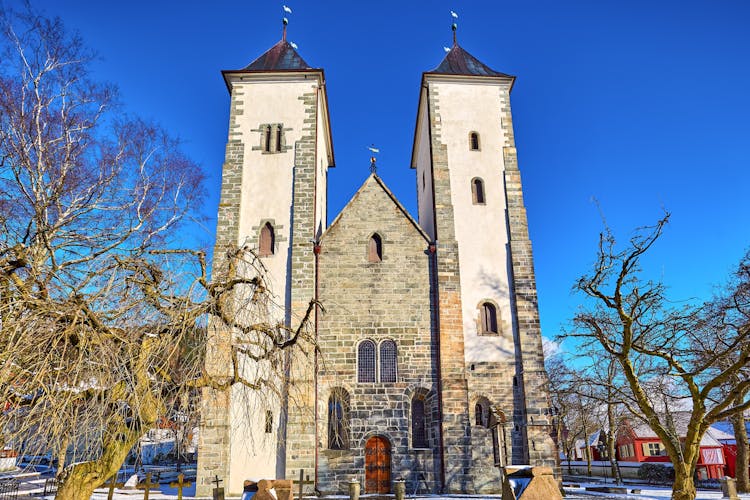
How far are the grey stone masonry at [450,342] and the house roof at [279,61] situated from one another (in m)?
6.58

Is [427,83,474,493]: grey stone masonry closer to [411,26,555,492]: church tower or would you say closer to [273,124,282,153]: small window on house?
[411,26,555,492]: church tower

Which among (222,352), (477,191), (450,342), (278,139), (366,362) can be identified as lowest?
(222,352)

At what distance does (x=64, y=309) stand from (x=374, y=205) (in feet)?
48.5

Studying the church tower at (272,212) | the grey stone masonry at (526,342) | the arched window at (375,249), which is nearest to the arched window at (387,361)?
the church tower at (272,212)

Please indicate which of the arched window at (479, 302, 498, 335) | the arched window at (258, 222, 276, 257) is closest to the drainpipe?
the arched window at (479, 302, 498, 335)

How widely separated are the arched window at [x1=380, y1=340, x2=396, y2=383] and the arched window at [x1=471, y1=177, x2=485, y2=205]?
623 cm

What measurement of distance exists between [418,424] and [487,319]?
4.25 meters

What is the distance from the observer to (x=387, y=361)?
18.8 m

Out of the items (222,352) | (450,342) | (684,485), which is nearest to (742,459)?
(684,485)

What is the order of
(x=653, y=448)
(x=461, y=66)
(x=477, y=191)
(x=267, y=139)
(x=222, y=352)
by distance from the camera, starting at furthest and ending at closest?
1. (x=653, y=448)
2. (x=461, y=66)
3. (x=267, y=139)
4. (x=477, y=191)
5. (x=222, y=352)

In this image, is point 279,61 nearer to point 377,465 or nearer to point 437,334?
point 437,334

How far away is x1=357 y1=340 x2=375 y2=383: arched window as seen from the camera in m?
18.6

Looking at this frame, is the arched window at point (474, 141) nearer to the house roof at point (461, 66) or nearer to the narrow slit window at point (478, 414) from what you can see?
the house roof at point (461, 66)

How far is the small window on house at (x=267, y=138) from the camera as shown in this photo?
21.5m
